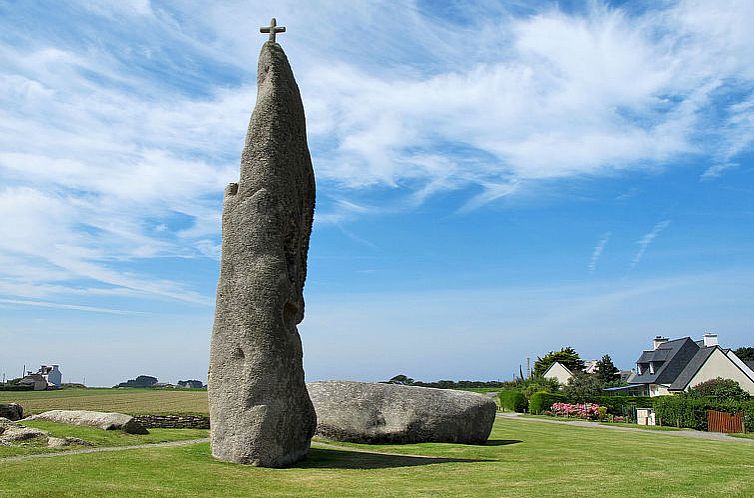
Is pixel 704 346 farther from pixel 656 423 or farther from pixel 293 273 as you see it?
pixel 293 273

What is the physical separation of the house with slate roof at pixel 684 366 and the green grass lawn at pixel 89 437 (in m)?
44.2

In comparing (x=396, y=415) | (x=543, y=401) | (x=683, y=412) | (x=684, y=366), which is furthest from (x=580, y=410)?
(x=396, y=415)

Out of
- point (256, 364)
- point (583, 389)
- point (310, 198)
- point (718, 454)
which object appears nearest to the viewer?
point (256, 364)

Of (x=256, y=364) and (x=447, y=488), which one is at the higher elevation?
(x=256, y=364)

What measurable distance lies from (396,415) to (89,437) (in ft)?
29.0

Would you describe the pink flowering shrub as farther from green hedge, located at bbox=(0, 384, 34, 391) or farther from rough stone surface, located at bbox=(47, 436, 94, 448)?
green hedge, located at bbox=(0, 384, 34, 391)

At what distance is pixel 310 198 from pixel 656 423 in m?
30.1

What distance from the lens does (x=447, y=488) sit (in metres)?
11.3

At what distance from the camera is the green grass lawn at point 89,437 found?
A: 14.8m

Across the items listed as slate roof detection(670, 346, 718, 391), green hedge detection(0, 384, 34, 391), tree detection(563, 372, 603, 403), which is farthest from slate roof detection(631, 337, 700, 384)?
green hedge detection(0, 384, 34, 391)

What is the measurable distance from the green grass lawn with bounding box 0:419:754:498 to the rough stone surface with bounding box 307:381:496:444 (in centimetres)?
227

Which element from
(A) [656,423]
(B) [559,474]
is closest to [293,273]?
(B) [559,474]

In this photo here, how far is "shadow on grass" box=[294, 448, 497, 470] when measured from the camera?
14.4 metres

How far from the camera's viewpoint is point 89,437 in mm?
16766
